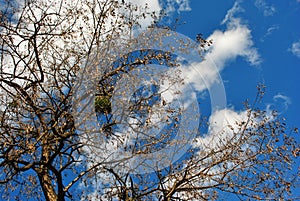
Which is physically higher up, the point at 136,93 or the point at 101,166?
the point at 136,93

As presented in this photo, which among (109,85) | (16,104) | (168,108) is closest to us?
(16,104)

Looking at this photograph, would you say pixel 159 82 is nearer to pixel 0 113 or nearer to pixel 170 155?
pixel 170 155

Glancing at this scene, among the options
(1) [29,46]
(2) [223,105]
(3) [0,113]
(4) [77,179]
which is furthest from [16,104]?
(2) [223,105]

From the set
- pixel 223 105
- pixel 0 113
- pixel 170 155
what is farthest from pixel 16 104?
pixel 223 105

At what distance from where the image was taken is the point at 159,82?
283 inches

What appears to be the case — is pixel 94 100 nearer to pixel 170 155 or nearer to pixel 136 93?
pixel 136 93

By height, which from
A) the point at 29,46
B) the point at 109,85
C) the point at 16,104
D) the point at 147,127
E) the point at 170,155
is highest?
the point at 29,46

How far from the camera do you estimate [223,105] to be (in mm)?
6410

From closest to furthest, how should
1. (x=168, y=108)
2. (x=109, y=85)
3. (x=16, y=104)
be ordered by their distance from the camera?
1. (x=16, y=104)
2. (x=168, y=108)
3. (x=109, y=85)

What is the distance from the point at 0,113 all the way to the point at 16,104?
0.51 m

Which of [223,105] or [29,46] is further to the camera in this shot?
[29,46]

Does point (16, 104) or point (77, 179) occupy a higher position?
point (16, 104)

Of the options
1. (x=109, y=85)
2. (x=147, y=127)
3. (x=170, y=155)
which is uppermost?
(x=109, y=85)

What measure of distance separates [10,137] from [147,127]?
2.53 m
